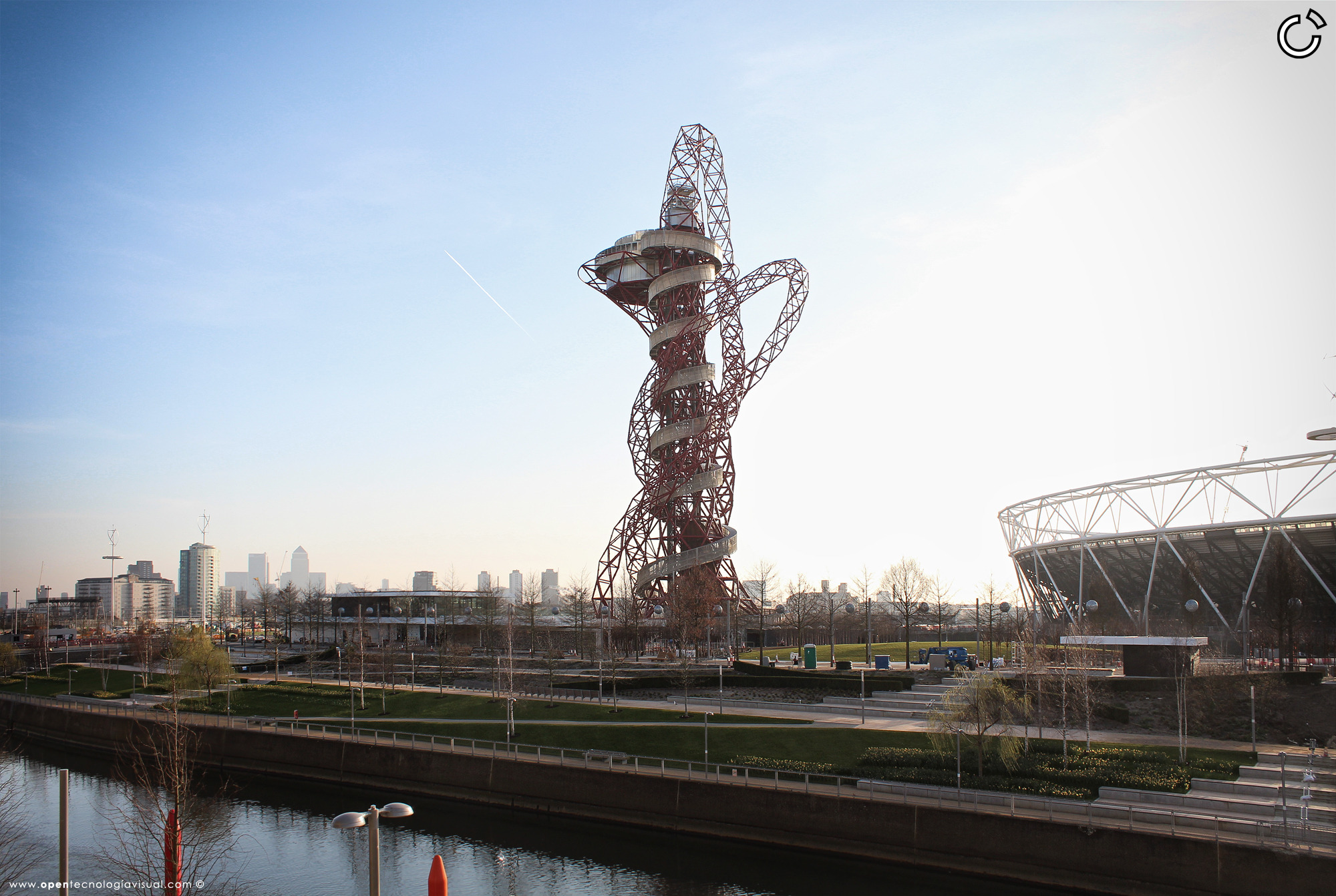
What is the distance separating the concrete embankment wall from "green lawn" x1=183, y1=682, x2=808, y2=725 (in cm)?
558

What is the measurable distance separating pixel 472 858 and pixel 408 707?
1907cm

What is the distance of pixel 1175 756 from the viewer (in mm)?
28625

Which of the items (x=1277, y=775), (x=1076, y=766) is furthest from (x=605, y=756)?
(x=1277, y=775)

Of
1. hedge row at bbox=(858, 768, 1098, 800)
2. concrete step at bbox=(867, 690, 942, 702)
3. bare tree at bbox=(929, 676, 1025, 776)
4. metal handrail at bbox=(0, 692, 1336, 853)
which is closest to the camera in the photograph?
metal handrail at bbox=(0, 692, 1336, 853)

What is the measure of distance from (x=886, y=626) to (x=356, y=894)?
8399cm

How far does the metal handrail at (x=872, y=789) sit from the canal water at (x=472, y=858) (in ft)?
6.25

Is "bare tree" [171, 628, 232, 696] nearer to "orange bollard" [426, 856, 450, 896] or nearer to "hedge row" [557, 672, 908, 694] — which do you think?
"hedge row" [557, 672, 908, 694]

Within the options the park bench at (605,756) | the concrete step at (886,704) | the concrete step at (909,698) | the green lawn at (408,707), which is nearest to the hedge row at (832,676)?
the concrete step at (909,698)

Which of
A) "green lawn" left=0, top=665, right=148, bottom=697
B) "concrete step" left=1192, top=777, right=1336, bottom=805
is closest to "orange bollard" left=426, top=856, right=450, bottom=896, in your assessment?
"concrete step" left=1192, top=777, right=1336, bottom=805

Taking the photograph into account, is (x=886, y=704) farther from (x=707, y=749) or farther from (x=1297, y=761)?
(x=1297, y=761)

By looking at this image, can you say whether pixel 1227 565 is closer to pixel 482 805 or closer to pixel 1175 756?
pixel 1175 756

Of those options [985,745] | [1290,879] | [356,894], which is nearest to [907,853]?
[985,745]

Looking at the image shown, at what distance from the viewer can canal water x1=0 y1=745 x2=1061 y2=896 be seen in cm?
2475

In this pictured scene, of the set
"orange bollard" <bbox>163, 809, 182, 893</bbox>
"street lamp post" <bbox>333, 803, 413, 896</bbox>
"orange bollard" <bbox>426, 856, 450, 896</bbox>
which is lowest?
"orange bollard" <bbox>163, 809, 182, 893</bbox>
